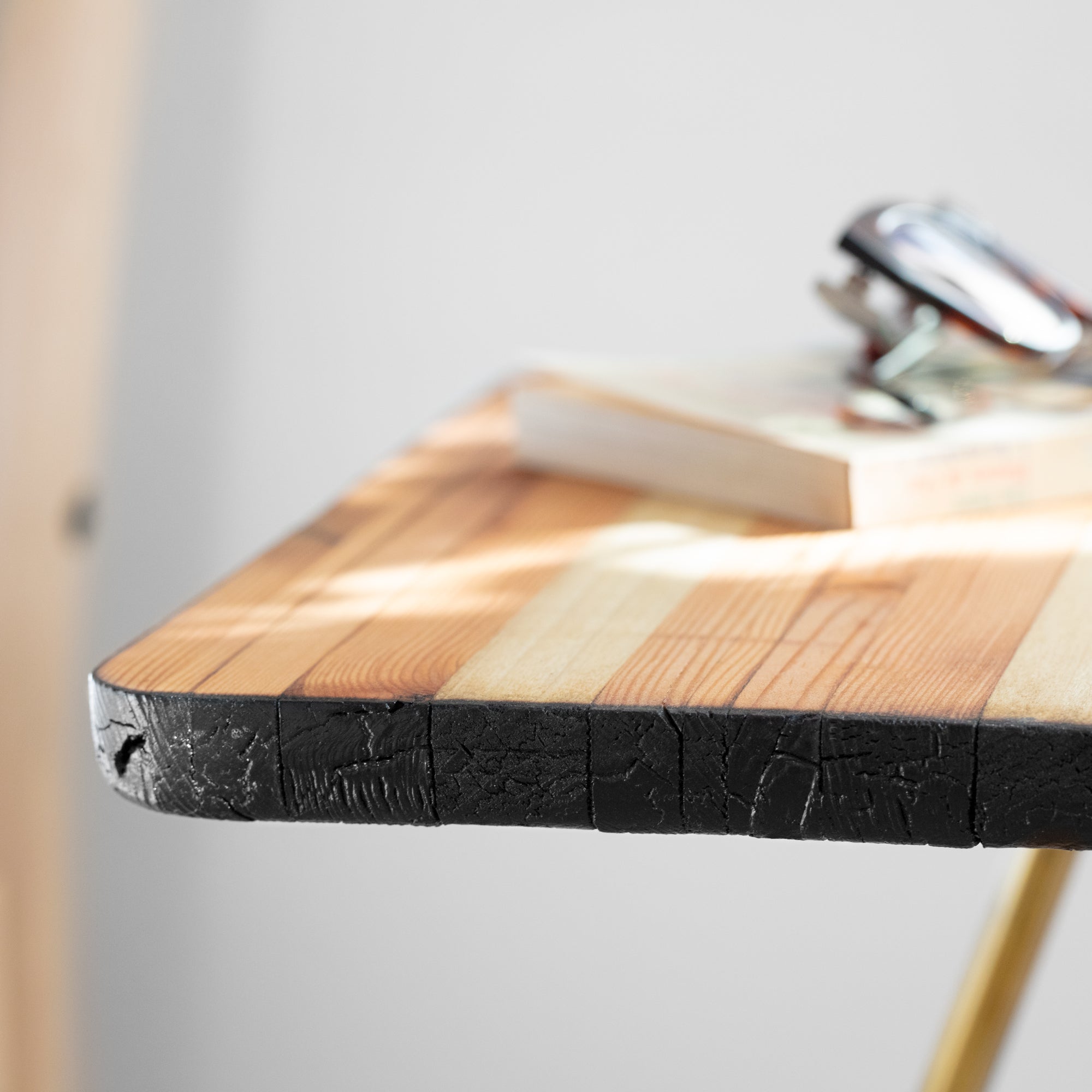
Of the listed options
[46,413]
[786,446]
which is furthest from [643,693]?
[46,413]

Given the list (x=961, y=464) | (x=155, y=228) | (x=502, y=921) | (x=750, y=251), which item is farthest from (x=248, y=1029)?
(x=961, y=464)

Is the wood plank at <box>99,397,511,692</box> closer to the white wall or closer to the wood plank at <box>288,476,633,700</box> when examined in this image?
the wood plank at <box>288,476,633,700</box>

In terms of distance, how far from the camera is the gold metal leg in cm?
84

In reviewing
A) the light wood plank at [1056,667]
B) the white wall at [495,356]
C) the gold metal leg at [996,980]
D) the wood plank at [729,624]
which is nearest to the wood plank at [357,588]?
the wood plank at [729,624]

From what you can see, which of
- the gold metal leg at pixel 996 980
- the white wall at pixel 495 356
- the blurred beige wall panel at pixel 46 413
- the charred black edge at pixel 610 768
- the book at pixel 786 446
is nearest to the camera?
the charred black edge at pixel 610 768

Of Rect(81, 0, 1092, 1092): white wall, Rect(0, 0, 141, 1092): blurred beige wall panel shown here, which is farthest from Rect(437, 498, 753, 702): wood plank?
Rect(81, 0, 1092, 1092): white wall

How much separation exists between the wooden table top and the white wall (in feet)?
3.36

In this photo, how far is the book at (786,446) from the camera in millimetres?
639

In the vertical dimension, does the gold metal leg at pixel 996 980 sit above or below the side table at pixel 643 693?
below

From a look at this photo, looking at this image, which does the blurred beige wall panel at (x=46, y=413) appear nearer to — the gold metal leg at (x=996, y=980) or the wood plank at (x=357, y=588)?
the wood plank at (x=357, y=588)

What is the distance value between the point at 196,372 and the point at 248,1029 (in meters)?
0.71

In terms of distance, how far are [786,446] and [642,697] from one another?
0.22 m

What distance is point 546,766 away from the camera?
1.50ft

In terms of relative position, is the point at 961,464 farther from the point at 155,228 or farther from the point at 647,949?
the point at 155,228
